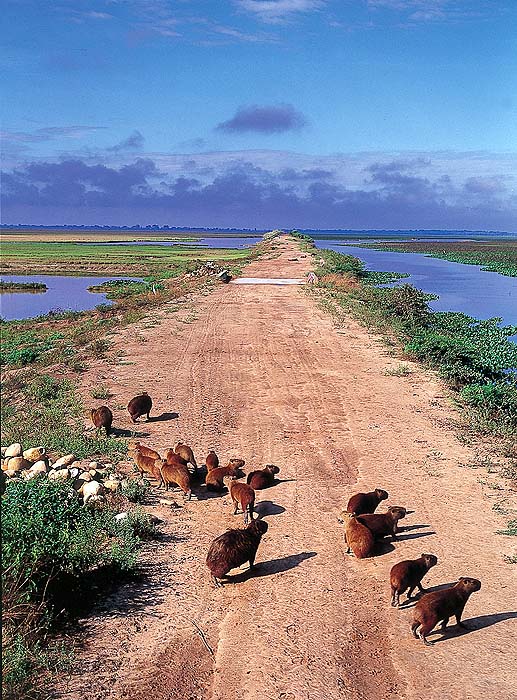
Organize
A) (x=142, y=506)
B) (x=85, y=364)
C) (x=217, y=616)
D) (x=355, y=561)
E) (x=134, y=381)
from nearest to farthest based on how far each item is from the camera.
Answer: (x=217, y=616) → (x=355, y=561) → (x=142, y=506) → (x=134, y=381) → (x=85, y=364)

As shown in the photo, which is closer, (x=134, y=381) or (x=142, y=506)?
(x=142, y=506)

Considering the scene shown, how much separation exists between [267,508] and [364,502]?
0.99 m

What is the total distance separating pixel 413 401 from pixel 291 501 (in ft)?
15.5

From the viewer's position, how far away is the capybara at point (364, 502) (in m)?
6.47

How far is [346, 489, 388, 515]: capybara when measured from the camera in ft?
21.2

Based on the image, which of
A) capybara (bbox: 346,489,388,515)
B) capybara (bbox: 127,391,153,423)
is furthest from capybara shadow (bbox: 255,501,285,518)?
capybara (bbox: 127,391,153,423)

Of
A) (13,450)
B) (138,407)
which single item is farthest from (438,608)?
(138,407)

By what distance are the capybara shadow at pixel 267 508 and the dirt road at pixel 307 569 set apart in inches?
0.9

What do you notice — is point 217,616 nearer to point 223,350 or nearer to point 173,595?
point 173,595

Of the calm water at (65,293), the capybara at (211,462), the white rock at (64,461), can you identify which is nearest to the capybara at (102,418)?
the white rock at (64,461)

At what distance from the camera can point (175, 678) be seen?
13.9ft

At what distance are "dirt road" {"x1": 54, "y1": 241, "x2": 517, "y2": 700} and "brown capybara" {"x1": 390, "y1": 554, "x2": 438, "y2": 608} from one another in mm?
142

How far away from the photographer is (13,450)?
7.04 meters

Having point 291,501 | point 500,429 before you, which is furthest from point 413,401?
point 291,501
